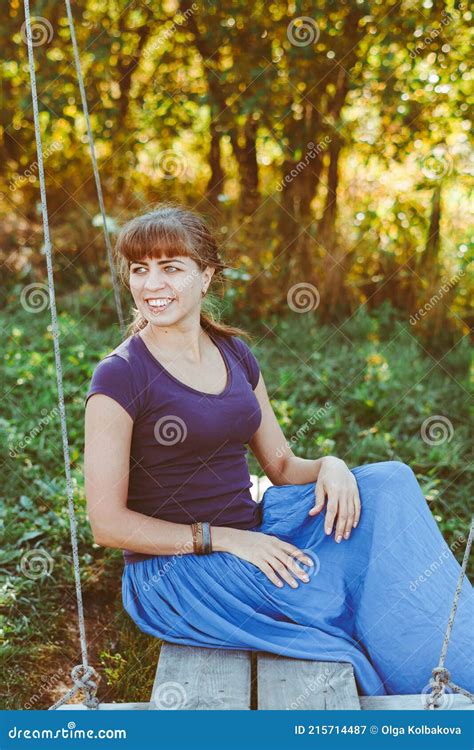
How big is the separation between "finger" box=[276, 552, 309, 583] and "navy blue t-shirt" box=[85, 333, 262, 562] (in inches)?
8.1

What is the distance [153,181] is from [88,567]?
3.70 metres

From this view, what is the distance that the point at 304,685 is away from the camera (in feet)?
5.95

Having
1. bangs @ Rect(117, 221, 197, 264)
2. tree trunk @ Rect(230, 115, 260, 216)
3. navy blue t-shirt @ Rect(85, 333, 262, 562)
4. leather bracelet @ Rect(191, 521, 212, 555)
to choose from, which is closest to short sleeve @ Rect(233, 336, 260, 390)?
navy blue t-shirt @ Rect(85, 333, 262, 562)

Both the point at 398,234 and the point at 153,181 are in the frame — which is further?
the point at 153,181

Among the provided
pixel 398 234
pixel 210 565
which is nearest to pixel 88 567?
pixel 210 565

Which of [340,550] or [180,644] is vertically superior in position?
[340,550]

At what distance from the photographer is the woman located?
194cm

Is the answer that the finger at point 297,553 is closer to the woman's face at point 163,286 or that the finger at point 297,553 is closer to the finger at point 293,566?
the finger at point 293,566

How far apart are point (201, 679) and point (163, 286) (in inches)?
34.7

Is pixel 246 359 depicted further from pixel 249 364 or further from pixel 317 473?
pixel 317 473

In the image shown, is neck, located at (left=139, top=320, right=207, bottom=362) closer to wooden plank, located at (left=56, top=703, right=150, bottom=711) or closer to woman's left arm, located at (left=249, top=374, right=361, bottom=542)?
woman's left arm, located at (left=249, top=374, right=361, bottom=542)

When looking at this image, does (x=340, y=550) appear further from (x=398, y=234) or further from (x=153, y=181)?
(x=153, y=181)

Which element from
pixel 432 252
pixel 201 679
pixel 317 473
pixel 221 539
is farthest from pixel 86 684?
pixel 432 252
